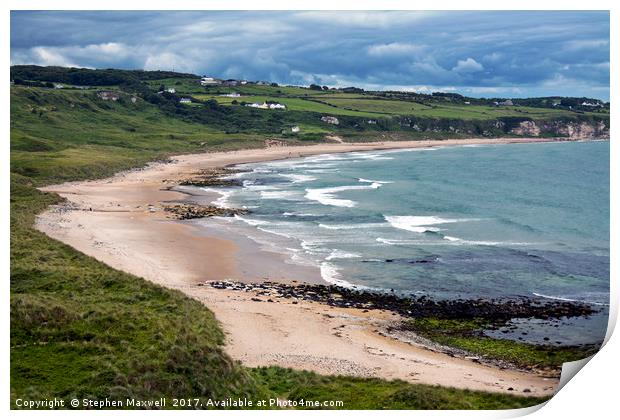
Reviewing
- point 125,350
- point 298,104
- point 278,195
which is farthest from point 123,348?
point 298,104

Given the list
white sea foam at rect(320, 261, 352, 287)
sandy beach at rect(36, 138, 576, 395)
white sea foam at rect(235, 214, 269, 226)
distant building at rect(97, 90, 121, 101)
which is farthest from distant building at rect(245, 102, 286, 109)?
white sea foam at rect(320, 261, 352, 287)

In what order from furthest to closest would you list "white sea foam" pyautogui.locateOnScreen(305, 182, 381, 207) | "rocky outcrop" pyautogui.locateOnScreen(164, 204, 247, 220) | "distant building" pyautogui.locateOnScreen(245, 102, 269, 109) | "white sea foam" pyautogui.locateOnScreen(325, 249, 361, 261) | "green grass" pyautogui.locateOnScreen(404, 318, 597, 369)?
"distant building" pyautogui.locateOnScreen(245, 102, 269, 109) < "white sea foam" pyautogui.locateOnScreen(305, 182, 381, 207) < "rocky outcrop" pyautogui.locateOnScreen(164, 204, 247, 220) < "white sea foam" pyautogui.locateOnScreen(325, 249, 361, 261) < "green grass" pyautogui.locateOnScreen(404, 318, 597, 369)

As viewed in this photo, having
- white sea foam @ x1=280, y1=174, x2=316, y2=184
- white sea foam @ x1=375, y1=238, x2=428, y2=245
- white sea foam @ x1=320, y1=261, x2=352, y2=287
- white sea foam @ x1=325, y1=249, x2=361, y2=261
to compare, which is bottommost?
white sea foam @ x1=320, y1=261, x2=352, y2=287

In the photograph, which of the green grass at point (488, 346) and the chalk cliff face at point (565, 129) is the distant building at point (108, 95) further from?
the green grass at point (488, 346)

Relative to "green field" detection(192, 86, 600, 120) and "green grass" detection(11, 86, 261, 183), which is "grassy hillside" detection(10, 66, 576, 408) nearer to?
"green grass" detection(11, 86, 261, 183)

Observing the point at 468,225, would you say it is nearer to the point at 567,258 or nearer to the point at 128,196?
the point at 567,258

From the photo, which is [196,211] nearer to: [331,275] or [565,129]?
[331,275]
